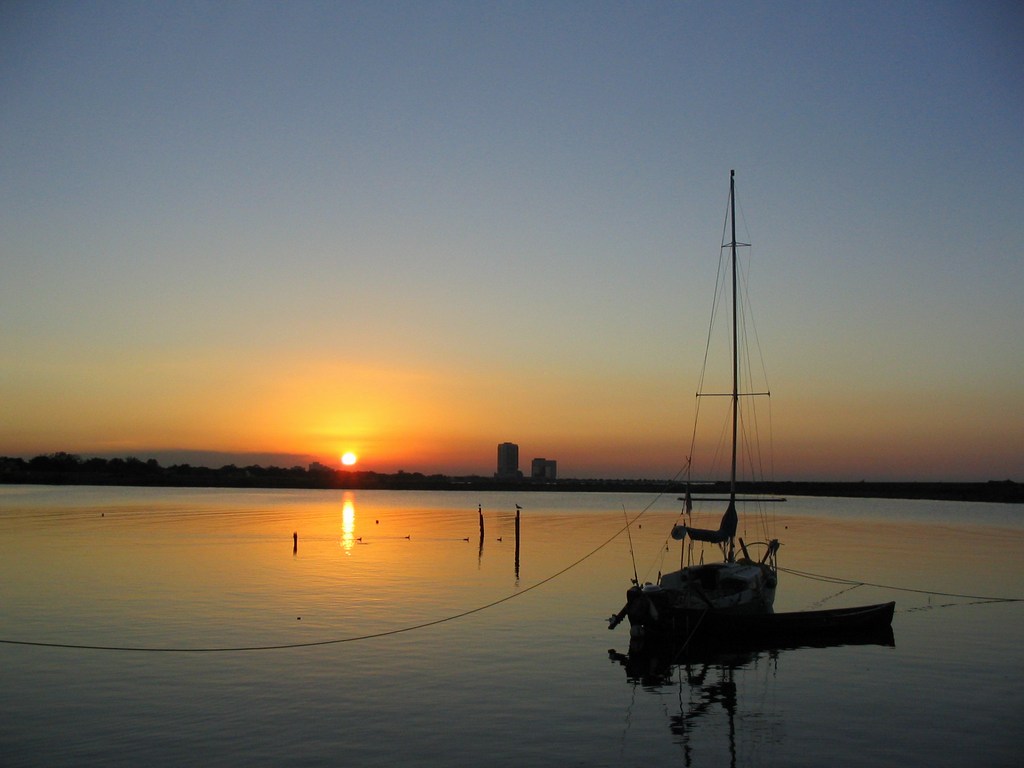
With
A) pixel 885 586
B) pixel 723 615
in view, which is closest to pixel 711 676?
pixel 723 615

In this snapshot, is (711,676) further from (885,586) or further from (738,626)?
(885,586)

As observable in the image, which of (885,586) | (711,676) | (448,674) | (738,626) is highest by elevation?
(738,626)

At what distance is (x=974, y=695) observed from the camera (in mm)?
28000

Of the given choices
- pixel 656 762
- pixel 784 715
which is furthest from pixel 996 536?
pixel 656 762

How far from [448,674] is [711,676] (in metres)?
9.25

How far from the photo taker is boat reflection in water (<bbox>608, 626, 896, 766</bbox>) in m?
24.5

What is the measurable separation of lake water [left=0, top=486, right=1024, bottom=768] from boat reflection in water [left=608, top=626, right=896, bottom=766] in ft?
0.48

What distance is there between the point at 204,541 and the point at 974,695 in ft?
213

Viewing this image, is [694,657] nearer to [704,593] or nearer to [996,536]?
[704,593]

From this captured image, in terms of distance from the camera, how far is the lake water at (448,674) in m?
22.2

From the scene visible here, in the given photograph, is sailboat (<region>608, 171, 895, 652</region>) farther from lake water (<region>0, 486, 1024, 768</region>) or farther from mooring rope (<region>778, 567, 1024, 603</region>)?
mooring rope (<region>778, 567, 1024, 603</region>)

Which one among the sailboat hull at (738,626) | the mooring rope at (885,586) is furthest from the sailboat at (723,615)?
the mooring rope at (885,586)

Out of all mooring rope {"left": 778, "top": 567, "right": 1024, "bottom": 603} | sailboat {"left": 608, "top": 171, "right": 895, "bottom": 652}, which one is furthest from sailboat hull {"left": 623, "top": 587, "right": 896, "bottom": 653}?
mooring rope {"left": 778, "top": 567, "right": 1024, "bottom": 603}

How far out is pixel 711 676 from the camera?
31.5 meters
